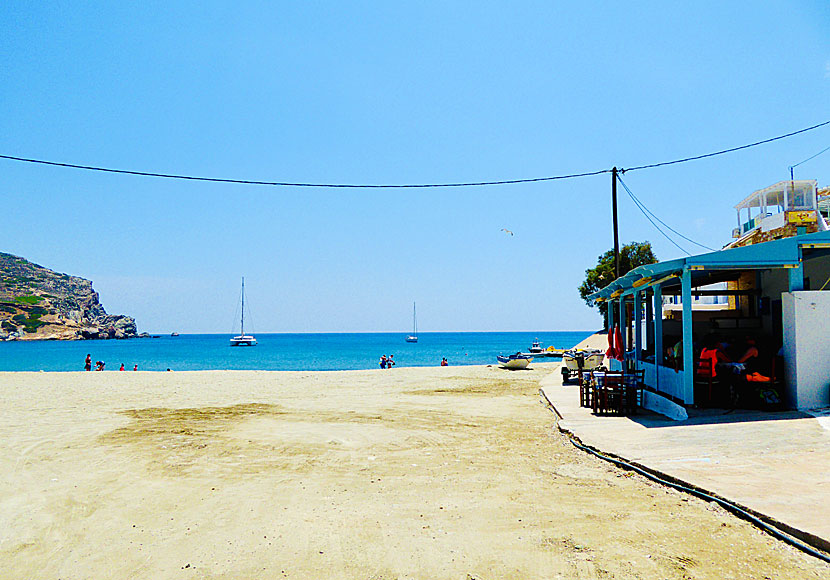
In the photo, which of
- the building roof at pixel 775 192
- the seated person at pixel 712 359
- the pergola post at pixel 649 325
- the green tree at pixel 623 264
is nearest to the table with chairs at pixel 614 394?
the seated person at pixel 712 359

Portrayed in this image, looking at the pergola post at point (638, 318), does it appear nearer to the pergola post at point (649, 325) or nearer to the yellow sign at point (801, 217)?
the pergola post at point (649, 325)

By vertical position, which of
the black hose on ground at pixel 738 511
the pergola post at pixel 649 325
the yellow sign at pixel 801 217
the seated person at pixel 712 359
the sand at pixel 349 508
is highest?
the yellow sign at pixel 801 217

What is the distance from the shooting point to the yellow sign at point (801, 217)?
23425mm

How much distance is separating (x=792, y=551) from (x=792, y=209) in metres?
29.0

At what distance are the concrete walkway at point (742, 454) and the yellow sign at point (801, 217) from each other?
55.2 ft

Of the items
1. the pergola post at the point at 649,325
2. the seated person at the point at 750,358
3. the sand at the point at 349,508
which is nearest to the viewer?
the sand at the point at 349,508

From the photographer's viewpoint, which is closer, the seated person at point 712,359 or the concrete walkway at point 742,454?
the concrete walkway at point 742,454

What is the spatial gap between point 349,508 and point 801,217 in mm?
25585

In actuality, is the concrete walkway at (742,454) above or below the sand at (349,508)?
above

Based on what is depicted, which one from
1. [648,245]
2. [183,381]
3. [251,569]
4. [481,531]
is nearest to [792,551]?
[481,531]

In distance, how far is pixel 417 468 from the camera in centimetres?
799

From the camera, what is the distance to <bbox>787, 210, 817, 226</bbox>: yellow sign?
76.9 ft

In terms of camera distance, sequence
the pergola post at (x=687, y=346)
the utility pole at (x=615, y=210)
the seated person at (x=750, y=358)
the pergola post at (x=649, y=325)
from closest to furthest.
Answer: the pergola post at (x=687, y=346)
the seated person at (x=750, y=358)
the pergola post at (x=649, y=325)
the utility pole at (x=615, y=210)

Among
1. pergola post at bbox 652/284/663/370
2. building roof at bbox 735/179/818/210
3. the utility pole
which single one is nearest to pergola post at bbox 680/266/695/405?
→ pergola post at bbox 652/284/663/370
